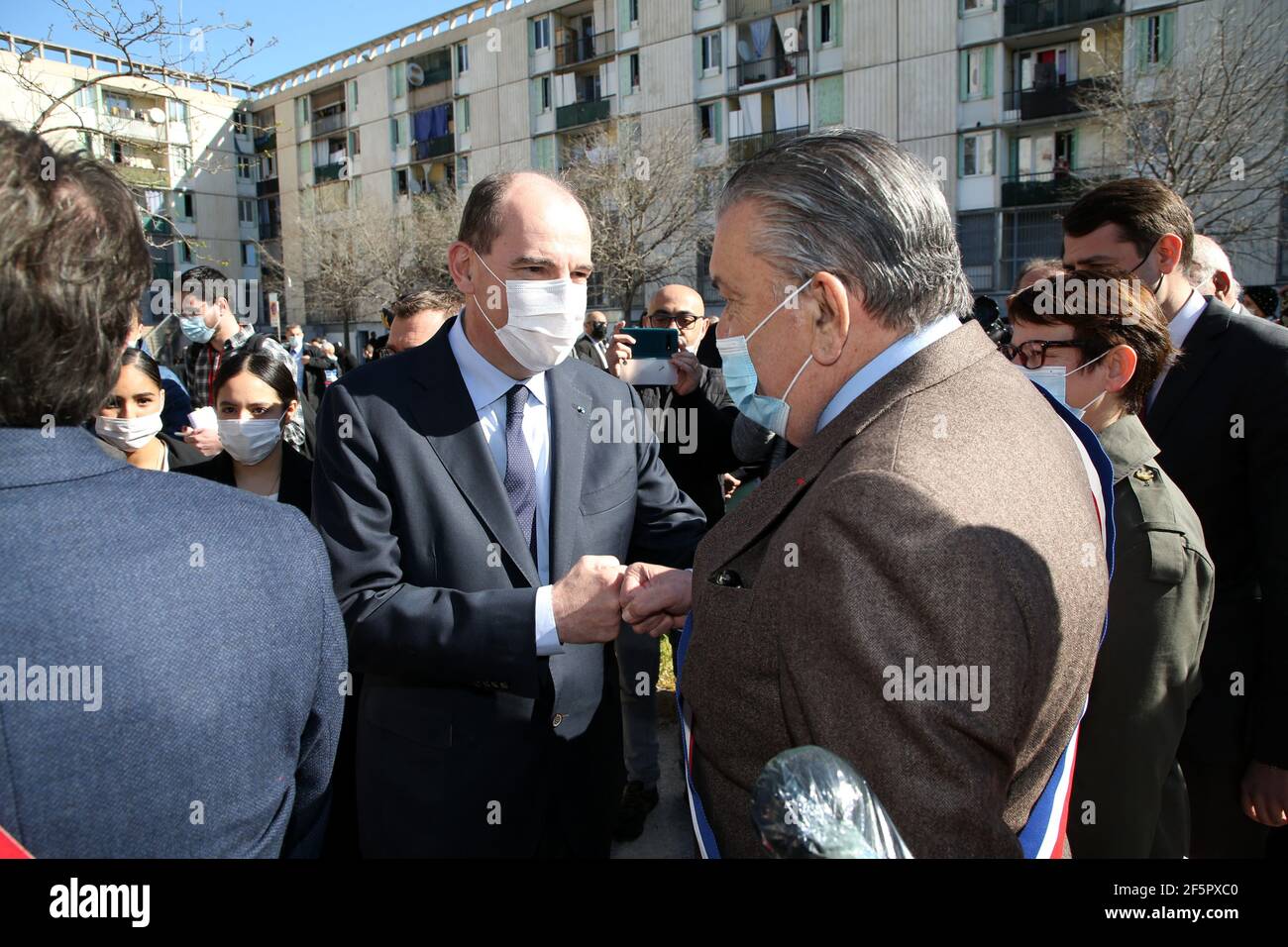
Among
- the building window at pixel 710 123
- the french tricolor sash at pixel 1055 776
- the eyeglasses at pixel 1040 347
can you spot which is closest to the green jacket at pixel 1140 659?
the eyeglasses at pixel 1040 347

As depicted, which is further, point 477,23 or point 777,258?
point 477,23

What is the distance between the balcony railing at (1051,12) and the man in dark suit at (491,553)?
29736 millimetres

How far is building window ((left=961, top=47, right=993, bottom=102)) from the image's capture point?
27.2 meters

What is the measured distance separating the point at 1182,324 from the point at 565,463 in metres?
2.15

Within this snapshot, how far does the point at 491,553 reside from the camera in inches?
84.7

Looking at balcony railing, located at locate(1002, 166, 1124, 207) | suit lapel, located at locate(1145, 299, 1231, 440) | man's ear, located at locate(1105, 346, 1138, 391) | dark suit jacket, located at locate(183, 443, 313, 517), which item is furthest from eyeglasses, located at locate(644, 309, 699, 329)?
balcony railing, located at locate(1002, 166, 1124, 207)

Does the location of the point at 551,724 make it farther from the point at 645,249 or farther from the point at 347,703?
the point at 645,249

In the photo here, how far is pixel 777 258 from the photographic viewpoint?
155 cm

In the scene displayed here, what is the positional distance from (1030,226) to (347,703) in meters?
29.2

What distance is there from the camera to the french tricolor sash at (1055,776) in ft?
4.85
